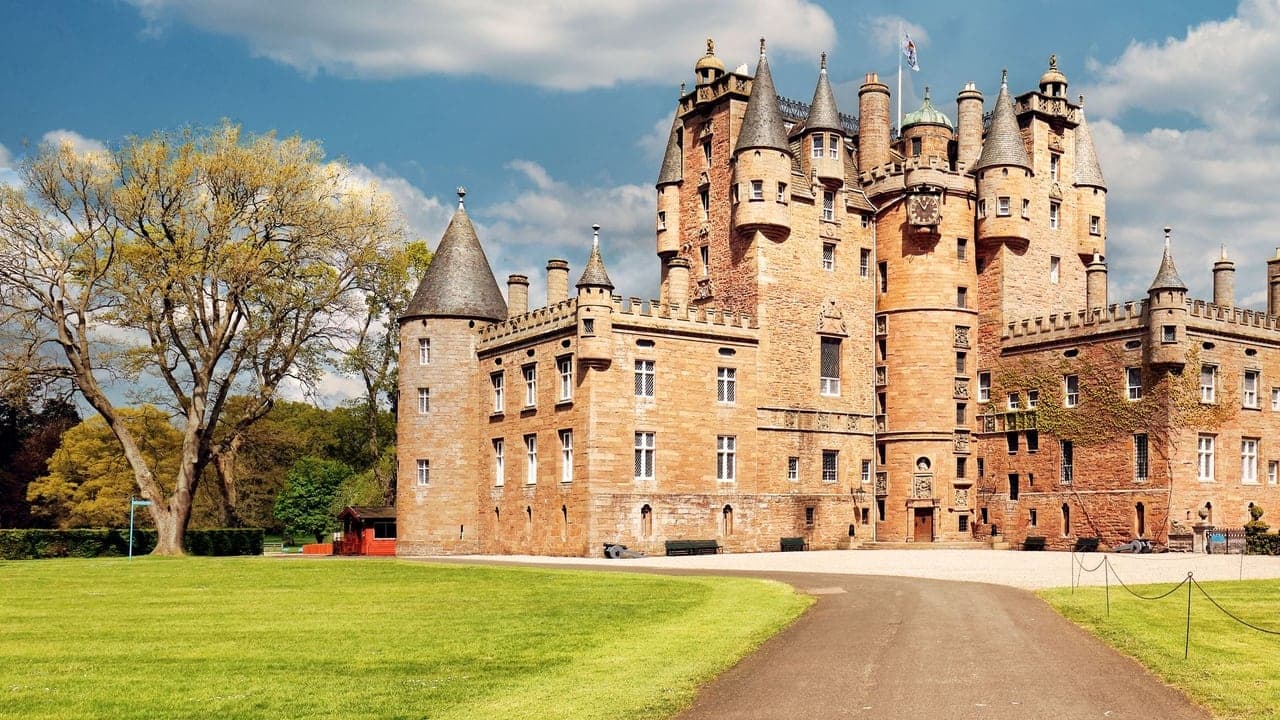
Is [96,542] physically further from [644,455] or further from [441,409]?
[644,455]

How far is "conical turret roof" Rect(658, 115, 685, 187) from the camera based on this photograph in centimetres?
5831

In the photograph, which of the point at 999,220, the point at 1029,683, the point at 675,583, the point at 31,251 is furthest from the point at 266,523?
the point at 1029,683

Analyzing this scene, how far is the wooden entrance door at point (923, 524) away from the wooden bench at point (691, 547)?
10308 mm

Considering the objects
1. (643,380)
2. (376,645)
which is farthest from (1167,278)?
(376,645)

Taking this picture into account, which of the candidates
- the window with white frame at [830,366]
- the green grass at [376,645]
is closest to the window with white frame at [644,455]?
the window with white frame at [830,366]

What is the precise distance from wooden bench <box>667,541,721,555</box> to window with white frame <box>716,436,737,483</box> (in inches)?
120

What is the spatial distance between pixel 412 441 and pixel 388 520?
225 inches

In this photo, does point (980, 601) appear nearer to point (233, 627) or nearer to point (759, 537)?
point (233, 627)

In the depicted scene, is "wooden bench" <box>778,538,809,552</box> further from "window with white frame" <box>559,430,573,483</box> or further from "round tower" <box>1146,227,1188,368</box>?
"round tower" <box>1146,227,1188,368</box>

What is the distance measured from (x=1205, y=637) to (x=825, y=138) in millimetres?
39141

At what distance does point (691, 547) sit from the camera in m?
49.2

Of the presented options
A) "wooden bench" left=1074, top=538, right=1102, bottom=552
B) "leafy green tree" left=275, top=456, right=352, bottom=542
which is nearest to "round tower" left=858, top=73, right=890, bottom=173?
"wooden bench" left=1074, top=538, right=1102, bottom=552

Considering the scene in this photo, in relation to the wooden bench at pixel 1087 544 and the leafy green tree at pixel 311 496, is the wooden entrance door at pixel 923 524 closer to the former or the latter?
the wooden bench at pixel 1087 544

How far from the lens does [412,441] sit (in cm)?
5559
